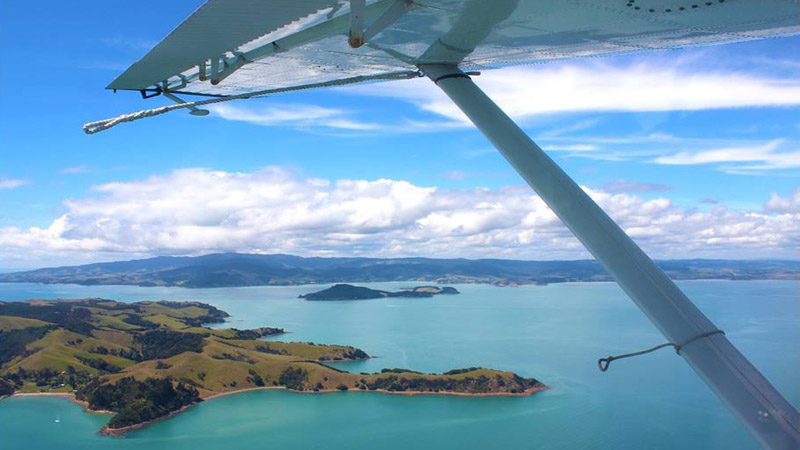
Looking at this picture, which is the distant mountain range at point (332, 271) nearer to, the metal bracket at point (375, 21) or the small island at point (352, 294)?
the small island at point (352, 294)

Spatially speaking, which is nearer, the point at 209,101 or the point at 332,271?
the point at 209,101

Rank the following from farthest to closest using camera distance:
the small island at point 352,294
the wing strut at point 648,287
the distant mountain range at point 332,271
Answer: the distant mountain range at point 332,271
the small island at point 352,294
the wing strut at point 648,287

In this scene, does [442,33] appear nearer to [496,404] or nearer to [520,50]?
[520,50]

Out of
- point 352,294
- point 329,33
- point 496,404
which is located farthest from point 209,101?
point 352,294

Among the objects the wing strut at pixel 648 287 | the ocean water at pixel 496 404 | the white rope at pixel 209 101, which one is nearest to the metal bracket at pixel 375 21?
the wing strut at pixel 648 287

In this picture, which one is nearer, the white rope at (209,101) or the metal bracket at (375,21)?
the metal bracket at (375,21)

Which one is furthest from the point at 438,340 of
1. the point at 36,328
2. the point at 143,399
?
the point at 36,328

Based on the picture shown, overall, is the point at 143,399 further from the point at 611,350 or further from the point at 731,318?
the point at 731,318
